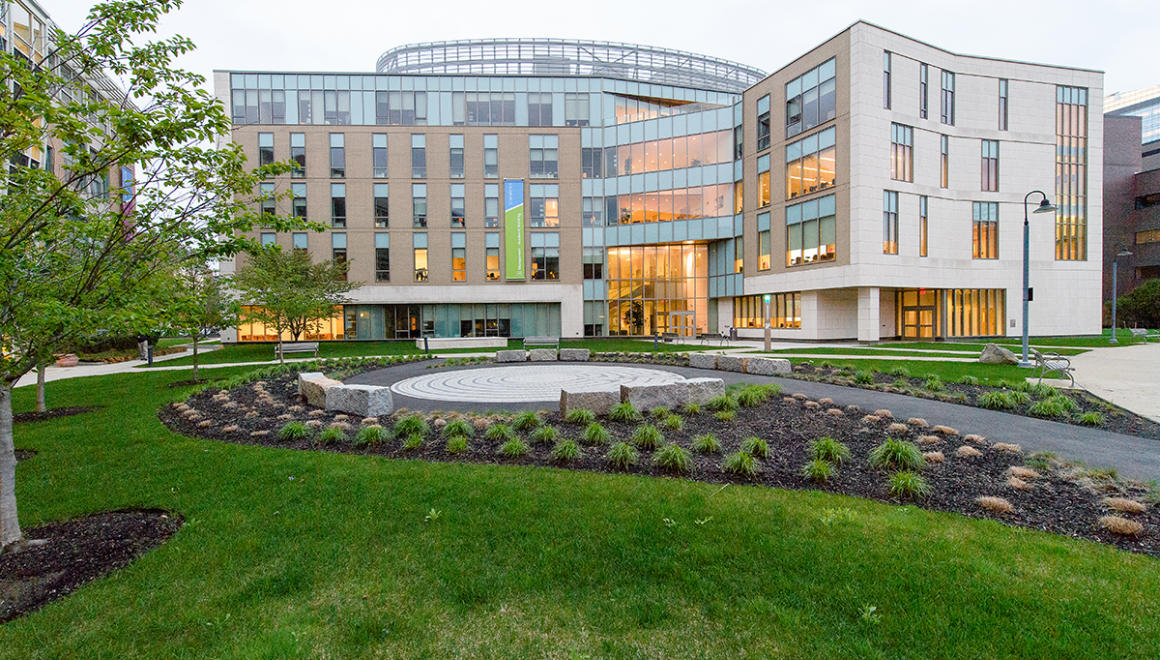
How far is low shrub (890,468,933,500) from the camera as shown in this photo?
528cm

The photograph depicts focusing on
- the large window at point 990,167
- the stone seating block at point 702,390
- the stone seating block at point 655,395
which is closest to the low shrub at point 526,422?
the stone seating block at point 655,395

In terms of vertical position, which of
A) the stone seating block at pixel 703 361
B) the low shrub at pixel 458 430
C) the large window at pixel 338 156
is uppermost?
the large window at pixel 338 156

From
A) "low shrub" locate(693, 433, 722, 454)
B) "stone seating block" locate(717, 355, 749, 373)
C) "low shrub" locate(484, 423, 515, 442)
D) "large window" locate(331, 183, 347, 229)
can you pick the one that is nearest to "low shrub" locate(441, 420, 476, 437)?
"low shrub" locate(484, 423, 515, 442)

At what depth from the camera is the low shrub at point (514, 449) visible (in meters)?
6.81

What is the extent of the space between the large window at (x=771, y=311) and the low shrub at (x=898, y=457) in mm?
29219

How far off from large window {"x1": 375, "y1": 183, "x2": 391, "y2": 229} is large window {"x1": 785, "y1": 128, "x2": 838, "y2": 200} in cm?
2914

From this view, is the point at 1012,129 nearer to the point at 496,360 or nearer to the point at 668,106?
the point at 668,106

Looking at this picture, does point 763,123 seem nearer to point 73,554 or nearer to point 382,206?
point 382,206

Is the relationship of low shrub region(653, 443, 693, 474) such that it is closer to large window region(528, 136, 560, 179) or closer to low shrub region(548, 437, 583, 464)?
low shrub region(548, 437, 583, 464)

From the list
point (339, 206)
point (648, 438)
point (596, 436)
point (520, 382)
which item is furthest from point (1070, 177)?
point (339, 206)

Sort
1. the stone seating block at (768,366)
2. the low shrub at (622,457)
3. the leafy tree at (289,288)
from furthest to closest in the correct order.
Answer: the leafy tree at (289,288) → the stone seating block at (768,366) → the low shrub at (622,457)

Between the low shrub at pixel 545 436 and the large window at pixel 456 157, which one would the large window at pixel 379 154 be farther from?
the low shrub at pixel 545 436

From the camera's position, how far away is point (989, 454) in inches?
262

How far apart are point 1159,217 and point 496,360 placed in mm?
67543
